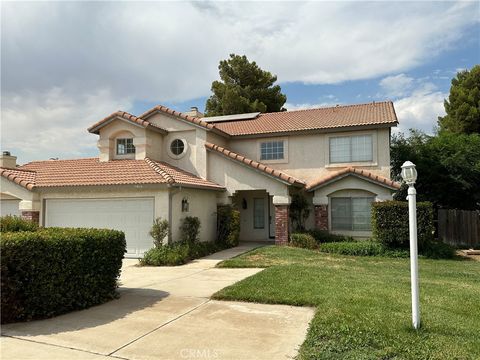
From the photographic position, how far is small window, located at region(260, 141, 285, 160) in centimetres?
1995

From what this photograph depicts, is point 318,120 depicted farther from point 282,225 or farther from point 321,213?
point 282,225

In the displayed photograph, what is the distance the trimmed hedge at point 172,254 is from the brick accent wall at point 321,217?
6.29 meters

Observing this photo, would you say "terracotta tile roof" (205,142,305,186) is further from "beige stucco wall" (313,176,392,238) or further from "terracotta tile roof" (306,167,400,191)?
"beige stucco wall" (313,176,392,238)

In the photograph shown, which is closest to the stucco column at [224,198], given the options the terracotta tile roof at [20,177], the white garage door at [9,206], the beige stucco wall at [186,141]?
the beige stucco wall at [186,141]

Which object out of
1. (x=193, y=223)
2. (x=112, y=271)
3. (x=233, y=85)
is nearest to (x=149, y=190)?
(x=193, y=223)

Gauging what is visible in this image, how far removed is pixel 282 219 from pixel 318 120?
21.2 ft

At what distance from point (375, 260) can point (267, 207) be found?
6.84 m

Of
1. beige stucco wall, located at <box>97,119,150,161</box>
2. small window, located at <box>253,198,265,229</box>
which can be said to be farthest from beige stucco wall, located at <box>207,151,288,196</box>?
beige stucco wall, located at <box>97,119,150,161</box>

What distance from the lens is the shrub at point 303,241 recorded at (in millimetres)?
16406

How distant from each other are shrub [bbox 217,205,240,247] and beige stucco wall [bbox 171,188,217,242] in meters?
0.33

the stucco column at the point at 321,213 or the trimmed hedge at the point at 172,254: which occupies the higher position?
the stucco column at the point at 321,213

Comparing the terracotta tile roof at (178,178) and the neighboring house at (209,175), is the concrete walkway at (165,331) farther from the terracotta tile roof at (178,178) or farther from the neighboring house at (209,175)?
the neighboring house at (209,175)

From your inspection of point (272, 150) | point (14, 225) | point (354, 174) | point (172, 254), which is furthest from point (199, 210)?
point (14, 225)

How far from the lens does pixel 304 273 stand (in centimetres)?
1012
